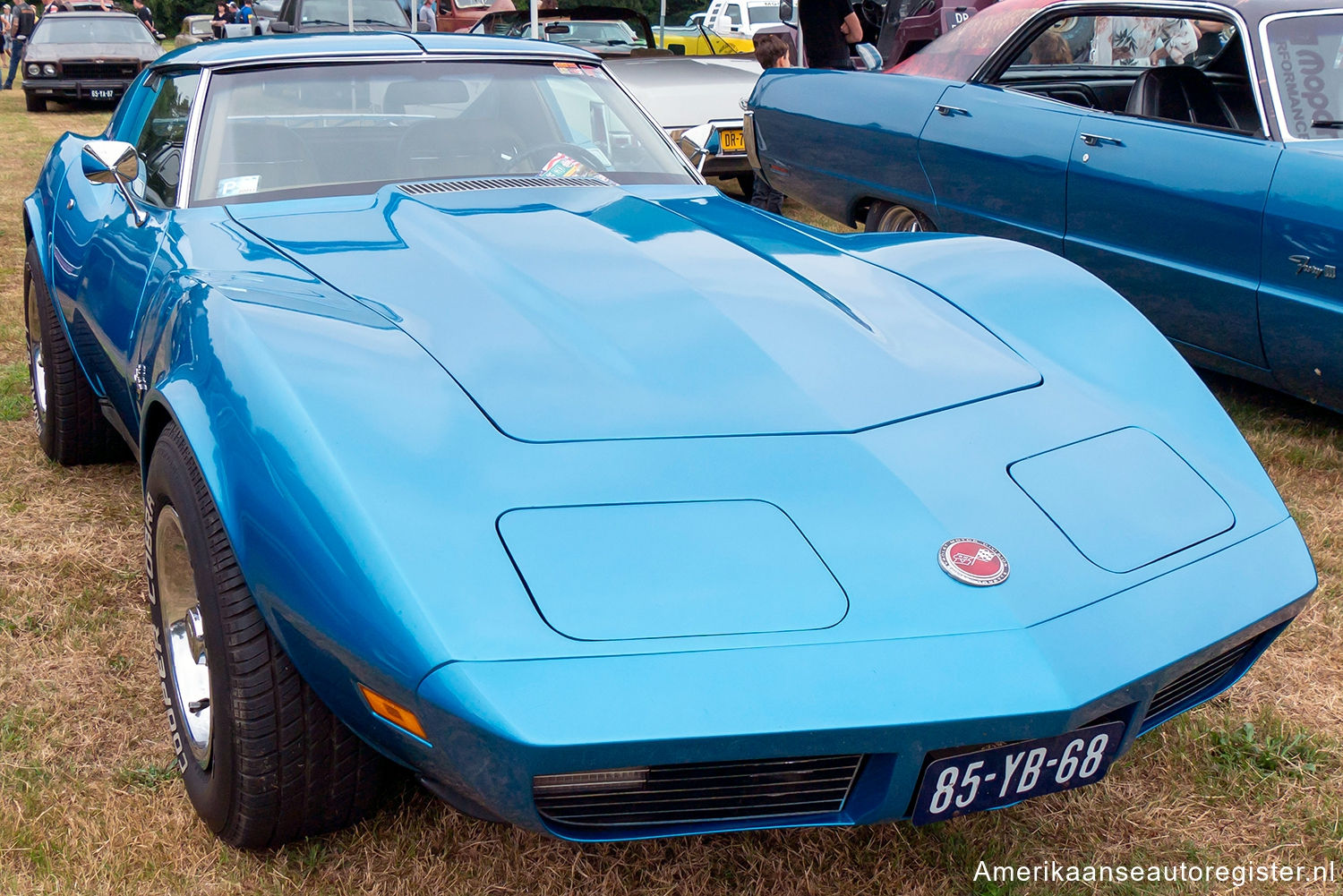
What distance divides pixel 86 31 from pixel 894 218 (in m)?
13.4

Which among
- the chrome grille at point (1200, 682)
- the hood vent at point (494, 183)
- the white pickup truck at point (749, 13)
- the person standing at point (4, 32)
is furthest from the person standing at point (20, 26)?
the chrome grille at point (1200, 682)

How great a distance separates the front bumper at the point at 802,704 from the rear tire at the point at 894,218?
353 cm

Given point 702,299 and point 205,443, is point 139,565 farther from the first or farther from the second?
point 702,299

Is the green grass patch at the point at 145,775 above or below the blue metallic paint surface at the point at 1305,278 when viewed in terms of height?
below

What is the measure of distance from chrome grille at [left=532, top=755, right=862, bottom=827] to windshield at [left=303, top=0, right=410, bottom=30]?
1219 centimetres

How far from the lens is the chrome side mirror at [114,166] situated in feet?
8.55

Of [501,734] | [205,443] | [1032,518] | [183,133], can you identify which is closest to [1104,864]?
[1032,518]

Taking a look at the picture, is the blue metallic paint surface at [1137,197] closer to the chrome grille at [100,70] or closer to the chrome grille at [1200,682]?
the chrome grille at [1200,682]

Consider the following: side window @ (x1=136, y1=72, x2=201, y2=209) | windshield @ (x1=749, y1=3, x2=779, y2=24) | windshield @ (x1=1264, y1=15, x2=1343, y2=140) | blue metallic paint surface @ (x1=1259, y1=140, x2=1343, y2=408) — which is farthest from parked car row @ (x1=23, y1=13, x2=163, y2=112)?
blue metallic paint surface @ (x1=1259, y1=140, x2=1343, y2=408)

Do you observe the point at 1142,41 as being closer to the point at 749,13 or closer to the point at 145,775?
the point at 145,775

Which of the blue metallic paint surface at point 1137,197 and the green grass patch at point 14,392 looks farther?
the green grass patch at point 14,392

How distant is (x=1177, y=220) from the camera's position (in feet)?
12.2

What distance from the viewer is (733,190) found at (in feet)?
28.1

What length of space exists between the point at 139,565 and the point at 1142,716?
7.74 ft
